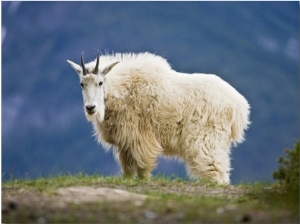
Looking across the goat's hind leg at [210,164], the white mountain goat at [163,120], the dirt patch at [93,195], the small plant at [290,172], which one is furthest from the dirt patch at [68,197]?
the goat's hind leg at [210,164]

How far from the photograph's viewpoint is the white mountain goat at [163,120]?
36.4ft

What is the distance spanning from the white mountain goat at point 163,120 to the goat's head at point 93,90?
0.29 ft

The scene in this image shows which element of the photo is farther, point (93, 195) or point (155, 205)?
point (93, 195)

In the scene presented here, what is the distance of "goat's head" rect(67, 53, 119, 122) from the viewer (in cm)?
1057

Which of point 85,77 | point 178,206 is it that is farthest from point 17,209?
point 85,77

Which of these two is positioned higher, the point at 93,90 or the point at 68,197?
the point at 93,90

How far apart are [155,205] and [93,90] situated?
4.07 meters

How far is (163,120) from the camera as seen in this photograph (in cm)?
1122

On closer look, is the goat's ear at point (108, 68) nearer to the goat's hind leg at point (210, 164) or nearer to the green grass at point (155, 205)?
the goat's hind leg at point (210, 164)

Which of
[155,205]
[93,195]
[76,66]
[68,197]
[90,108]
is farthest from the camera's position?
[76,66]

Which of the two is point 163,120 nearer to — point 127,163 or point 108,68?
point 127,163

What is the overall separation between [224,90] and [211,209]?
16.2ft

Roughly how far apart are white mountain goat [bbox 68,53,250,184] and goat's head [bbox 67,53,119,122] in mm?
89

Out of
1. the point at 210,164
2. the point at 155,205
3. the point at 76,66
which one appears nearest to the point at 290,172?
the point at 155,205
